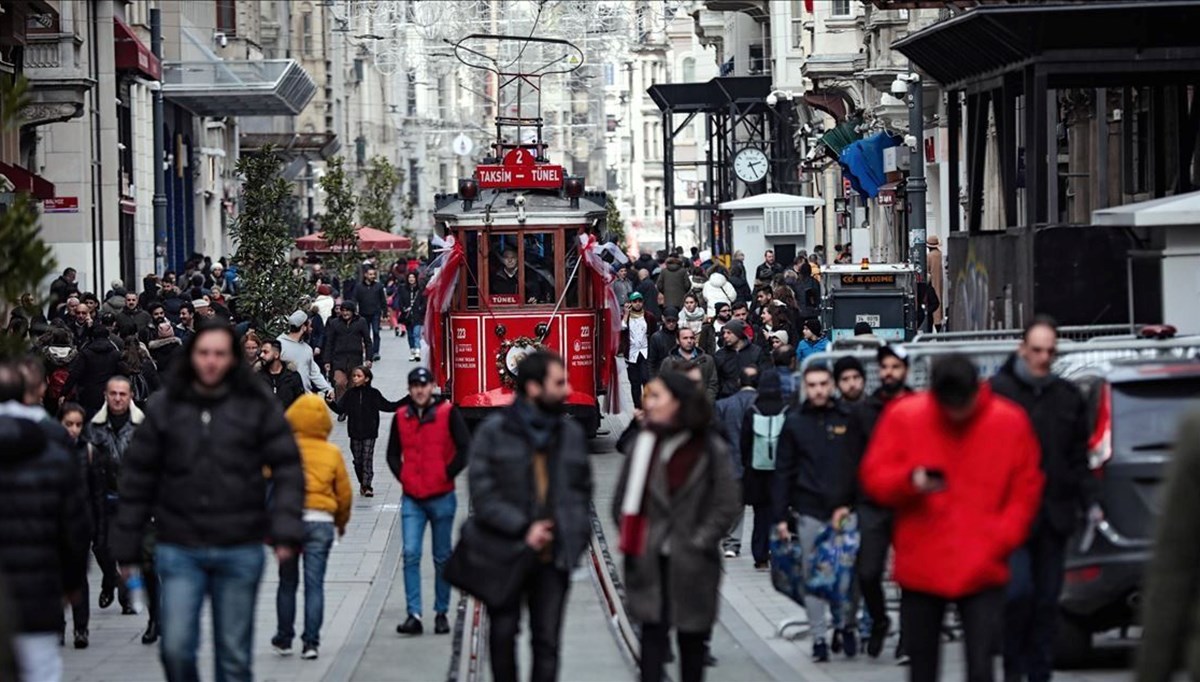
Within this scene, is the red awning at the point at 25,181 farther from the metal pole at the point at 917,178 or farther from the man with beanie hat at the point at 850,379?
the man with beanie hat at the point at 850,379

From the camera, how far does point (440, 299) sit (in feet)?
91.2

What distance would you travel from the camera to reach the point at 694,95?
69.1 metres

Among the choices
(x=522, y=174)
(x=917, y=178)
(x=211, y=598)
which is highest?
(x=917, y=178)

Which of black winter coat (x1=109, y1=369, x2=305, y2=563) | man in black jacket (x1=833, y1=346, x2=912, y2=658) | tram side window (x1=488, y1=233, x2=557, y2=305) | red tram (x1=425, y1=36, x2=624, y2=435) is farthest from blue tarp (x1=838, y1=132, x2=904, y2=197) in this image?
black winter coat (x1=109, y1=369, x2=305, y2=563)

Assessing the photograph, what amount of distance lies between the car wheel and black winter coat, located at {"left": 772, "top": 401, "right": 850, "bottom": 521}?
1.54 meters

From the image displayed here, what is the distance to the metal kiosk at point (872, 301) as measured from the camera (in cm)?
2873

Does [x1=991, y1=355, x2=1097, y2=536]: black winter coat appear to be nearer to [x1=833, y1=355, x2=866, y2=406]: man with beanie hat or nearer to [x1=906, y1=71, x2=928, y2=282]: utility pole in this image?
[x1=833, y1=355, x2=866, y2=406]: man with beanie hat

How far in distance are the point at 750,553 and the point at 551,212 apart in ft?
28.9

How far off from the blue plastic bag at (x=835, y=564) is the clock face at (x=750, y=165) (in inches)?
1848

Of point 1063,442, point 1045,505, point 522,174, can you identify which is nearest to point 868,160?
point 522,174

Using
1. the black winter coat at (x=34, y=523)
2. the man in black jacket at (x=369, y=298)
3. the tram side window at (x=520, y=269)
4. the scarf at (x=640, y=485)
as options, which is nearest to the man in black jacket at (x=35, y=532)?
the black winter coat at (x=34, y=523)

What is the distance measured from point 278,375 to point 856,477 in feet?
32.0

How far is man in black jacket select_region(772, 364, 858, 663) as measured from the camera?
14.4 meters

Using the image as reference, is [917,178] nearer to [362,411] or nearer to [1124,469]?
[362,411]
